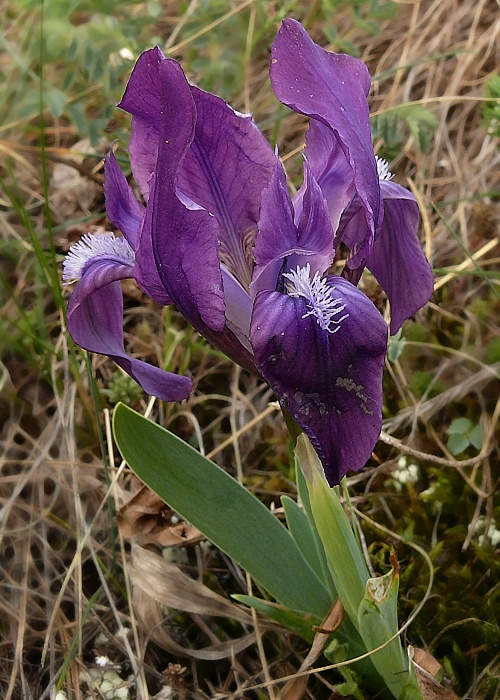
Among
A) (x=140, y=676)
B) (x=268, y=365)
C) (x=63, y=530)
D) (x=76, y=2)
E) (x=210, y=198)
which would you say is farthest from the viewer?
(x=76, y=2)

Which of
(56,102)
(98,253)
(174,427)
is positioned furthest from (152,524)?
(56,102)

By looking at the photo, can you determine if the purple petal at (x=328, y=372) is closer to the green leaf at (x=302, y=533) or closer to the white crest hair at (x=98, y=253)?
the white crest hair at (x=98, y=253)

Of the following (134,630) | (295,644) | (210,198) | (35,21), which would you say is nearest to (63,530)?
(134,630)

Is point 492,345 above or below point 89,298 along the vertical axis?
below

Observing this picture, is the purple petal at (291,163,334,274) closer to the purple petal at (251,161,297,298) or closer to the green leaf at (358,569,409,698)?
the purple petal at (251,161,297,298)

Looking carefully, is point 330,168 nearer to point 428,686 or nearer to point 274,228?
point 274,228

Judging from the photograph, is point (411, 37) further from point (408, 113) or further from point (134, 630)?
point (134, 630)

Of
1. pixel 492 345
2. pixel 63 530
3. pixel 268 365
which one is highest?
pixel 268 365

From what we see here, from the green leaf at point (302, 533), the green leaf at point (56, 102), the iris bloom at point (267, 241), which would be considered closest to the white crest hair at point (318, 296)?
the iris bloom at point (267, 241)

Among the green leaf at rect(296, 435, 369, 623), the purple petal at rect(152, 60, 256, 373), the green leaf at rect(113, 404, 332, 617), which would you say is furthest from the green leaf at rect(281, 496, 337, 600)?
the purple petal at rect(152, 60, 256, 373)
